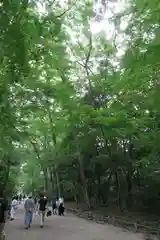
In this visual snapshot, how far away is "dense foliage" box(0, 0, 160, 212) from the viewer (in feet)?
19.4

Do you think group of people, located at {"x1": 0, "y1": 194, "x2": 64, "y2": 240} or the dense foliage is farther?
group of people, located at {"x1": 0, "y1": 194, "x2": 64, "y2": 240}

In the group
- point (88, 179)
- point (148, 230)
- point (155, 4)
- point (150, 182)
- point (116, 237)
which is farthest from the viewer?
point (88, 179)

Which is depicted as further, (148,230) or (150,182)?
(150,182)

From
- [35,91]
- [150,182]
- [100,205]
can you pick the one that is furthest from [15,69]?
[100,205]

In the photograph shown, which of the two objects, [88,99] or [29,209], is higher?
[88,99]

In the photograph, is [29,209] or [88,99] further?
[88,99]

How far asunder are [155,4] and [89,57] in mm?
21423

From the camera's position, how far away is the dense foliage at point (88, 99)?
233 inches

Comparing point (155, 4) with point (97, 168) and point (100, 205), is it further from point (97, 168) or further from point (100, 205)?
point (100, 205)

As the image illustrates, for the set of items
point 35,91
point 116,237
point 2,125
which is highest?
point 35,91

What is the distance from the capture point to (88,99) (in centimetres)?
2706

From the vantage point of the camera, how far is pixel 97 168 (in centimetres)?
3098

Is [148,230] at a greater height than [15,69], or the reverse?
[15,69]

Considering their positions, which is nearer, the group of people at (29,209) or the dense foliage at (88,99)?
the dense foliage at (88,99)
